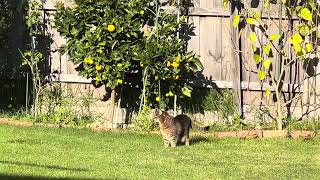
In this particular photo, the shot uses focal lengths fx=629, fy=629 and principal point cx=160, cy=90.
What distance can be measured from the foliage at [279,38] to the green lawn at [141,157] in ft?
3.71

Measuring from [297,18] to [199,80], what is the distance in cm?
184

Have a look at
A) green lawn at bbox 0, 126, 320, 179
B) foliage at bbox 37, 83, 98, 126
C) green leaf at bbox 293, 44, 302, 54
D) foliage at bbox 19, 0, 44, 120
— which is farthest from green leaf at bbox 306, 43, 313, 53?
foliage at bbox 19, 0, 44, 120

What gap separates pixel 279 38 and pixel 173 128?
2.53m

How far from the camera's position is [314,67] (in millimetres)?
9852

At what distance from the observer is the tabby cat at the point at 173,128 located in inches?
327

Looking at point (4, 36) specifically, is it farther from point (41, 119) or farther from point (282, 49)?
point (282, 49)

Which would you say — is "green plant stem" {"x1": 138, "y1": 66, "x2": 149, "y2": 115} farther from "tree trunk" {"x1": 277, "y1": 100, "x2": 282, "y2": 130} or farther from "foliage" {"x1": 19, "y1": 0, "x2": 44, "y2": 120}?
"tree trunk" {"x1": 277, "y1": 100, "x2": 282, "y2": 130}

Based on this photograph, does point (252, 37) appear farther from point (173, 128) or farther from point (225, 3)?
point (173, 128)

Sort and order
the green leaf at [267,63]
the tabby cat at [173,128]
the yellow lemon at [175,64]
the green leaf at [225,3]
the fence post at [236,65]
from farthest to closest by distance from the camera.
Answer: the fence post at [236,65] → the green leaf at [225,3] → the green leaf at [267,63] → the yellow lemon at [175,64] → the tabby cat at [173,128]

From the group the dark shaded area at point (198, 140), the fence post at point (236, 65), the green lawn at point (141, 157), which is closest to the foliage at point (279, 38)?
the fence post at point (236, 65)

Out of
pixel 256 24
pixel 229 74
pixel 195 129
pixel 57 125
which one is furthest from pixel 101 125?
pixel 256 24

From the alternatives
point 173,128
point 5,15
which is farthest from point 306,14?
point 5,15

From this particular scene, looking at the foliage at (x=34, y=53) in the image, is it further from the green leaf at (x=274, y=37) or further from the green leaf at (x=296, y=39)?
the green leaf at (x=296, y=39)

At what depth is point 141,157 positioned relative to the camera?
7750 millimetres
